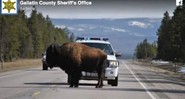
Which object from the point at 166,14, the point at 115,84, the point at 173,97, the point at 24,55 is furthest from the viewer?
the point at 166,14

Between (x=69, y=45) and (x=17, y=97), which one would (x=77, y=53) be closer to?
(x=69, y=45)

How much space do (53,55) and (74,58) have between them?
2.97 ft

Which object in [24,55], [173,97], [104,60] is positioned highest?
[104,60]

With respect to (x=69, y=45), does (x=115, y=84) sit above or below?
below

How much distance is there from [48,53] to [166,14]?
435 feet

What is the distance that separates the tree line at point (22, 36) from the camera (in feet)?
327

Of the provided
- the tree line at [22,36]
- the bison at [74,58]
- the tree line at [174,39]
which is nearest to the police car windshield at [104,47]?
the bison at [74,58]

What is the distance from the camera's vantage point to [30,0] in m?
43.7

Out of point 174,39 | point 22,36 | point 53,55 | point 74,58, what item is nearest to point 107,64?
point 74,58

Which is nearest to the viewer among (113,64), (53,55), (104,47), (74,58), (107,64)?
(53,55)

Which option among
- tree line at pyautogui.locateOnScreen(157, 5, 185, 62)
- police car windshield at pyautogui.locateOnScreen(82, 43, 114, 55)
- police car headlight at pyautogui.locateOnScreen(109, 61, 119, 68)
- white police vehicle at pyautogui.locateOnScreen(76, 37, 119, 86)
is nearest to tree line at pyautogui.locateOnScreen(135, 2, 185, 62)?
tree line at pyautogui.locateOnScreen(157, 5, 185, 62)

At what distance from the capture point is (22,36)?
121812 mm

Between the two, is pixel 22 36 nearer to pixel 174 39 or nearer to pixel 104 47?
pixel 174 39

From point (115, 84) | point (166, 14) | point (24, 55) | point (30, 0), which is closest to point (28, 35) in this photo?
point (24, 55)
